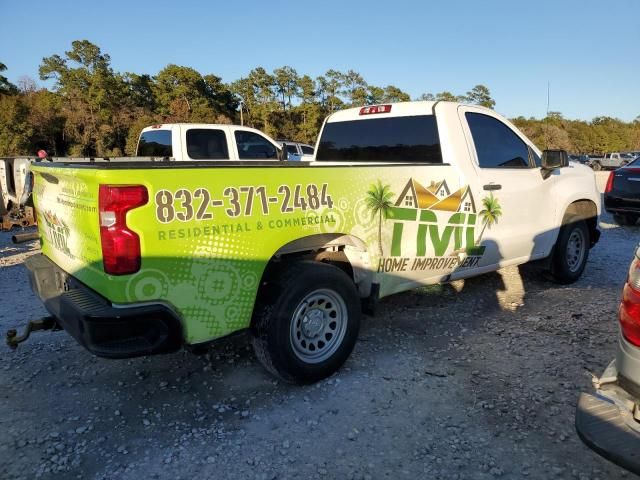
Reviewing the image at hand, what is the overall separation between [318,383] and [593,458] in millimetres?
1767

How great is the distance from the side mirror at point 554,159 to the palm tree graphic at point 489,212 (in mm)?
809

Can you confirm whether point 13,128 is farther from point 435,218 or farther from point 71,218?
point 435,218

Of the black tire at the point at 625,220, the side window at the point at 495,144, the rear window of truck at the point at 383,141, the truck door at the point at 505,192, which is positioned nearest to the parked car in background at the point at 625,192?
the black tire at the point at 625,220

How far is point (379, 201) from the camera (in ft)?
11.7

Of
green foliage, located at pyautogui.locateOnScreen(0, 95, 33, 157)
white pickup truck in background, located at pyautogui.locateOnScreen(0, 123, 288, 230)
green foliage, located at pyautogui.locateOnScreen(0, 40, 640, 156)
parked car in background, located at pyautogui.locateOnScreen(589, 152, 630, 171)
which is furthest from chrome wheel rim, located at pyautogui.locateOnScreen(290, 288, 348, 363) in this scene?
parked car in background, located at pyautogui.locateOnScreen(589, 152, 630, 171)

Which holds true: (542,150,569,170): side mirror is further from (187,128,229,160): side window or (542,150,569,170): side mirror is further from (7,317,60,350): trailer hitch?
(187,128,229,160): side window

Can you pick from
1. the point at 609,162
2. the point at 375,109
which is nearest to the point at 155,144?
the point at 375,109

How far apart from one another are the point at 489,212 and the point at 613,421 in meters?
2.78

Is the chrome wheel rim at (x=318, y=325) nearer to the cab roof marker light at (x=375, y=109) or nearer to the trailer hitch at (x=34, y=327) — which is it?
the trailer hitch at (x=34, y=327)

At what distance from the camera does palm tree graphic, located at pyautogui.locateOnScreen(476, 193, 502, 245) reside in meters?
4.42

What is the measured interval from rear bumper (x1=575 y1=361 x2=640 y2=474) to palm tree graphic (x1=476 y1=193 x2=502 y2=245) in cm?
243

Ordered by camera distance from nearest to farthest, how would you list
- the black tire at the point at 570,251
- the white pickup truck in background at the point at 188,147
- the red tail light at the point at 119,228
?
1. the red tail light at the point at 119,228
2. the black tire at the point at 570,251
3. the white pickup truck in background at the point at 188,147

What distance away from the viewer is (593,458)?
261 cm

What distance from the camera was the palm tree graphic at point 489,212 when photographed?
14.5 ft
